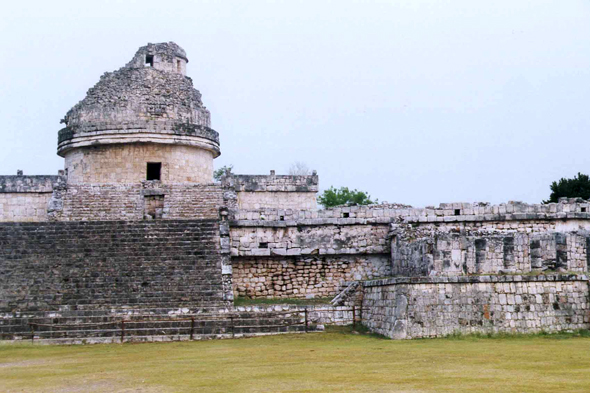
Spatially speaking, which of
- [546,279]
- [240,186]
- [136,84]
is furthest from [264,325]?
[136,84]

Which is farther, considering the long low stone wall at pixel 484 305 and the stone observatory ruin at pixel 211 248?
the stone observatory ruin at pixel 211 248

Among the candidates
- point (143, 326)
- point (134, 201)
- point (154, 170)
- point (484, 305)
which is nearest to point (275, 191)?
point (154, 170)

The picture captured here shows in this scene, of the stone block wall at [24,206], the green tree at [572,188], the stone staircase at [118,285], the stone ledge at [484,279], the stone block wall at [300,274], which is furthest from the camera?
the green tree at [572,188]

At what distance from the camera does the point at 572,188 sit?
35.0 m

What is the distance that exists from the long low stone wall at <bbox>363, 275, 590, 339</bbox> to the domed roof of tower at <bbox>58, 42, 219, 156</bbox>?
10.7 metres

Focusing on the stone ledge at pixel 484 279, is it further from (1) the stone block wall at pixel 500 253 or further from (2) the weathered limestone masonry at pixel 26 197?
(2) the weathered limestone masonry at pixel 26 197

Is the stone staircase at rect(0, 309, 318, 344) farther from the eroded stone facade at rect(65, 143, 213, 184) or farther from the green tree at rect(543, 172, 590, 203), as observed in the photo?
the green tree at rect(543, 172, 590, 203)

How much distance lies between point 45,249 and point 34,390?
30.0ft

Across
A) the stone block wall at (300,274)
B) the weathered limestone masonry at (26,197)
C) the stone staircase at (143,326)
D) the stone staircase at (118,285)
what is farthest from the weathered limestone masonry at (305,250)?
the weathered limestone masonry at (26,197)

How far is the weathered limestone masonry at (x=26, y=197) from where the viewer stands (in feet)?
79.0

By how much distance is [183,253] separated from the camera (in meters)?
18.0

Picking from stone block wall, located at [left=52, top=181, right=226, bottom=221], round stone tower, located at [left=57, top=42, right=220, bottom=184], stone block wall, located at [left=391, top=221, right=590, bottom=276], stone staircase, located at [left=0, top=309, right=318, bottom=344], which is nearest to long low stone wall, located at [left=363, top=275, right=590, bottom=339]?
stone block wall, located at [left=391, top=221, right=590, bottom=276]

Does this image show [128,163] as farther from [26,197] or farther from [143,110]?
[26,197]

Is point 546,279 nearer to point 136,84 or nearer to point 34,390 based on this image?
point 34,390
